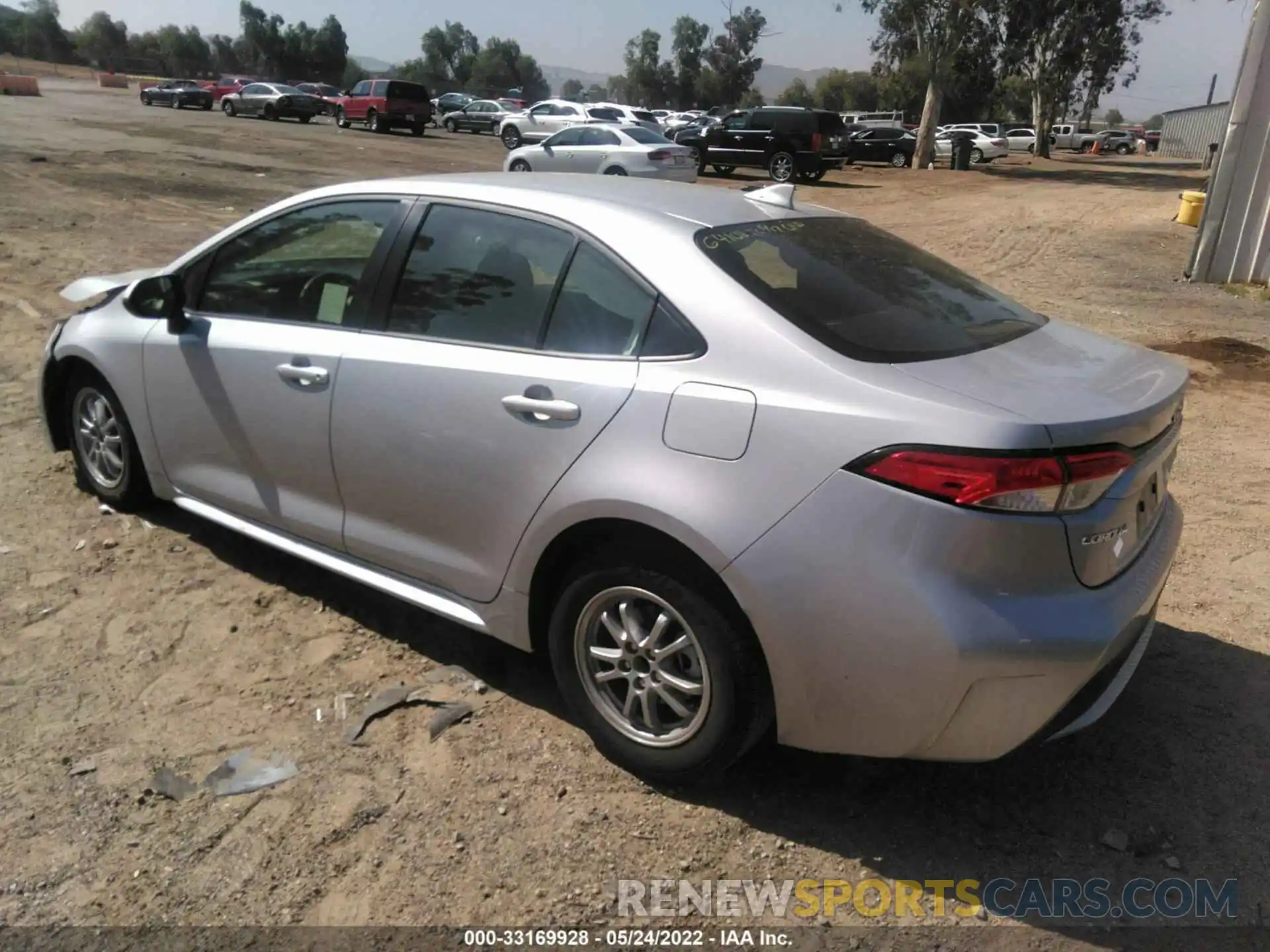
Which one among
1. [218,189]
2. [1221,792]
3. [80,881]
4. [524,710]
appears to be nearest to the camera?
[80,881]

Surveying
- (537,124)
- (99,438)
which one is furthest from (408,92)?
(99,438)

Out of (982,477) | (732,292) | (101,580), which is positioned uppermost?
(732,292)

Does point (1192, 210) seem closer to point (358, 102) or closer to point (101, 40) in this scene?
point (358, 102)

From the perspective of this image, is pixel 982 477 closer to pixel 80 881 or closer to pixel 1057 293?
pixel 80 881

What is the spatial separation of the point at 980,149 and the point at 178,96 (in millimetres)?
35319

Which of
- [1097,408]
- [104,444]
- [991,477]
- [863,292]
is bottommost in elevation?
[104,444]

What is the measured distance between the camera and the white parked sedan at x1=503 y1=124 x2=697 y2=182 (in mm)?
21797

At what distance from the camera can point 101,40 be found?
349ft

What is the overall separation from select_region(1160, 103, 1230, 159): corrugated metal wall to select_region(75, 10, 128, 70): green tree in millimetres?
91704

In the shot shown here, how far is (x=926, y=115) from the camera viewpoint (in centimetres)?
3503

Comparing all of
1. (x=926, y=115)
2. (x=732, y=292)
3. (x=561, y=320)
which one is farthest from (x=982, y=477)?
(x=926, y=115)

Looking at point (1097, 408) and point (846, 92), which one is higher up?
point (846, 92)

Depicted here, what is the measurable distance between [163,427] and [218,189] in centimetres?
1534

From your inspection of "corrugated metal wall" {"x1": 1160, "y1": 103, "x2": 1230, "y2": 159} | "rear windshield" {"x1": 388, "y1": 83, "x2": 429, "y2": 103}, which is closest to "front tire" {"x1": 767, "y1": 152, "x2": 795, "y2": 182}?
"rear windshield" {"x1": 388, "y1": 83, "x2": 429, "y2": 103}
